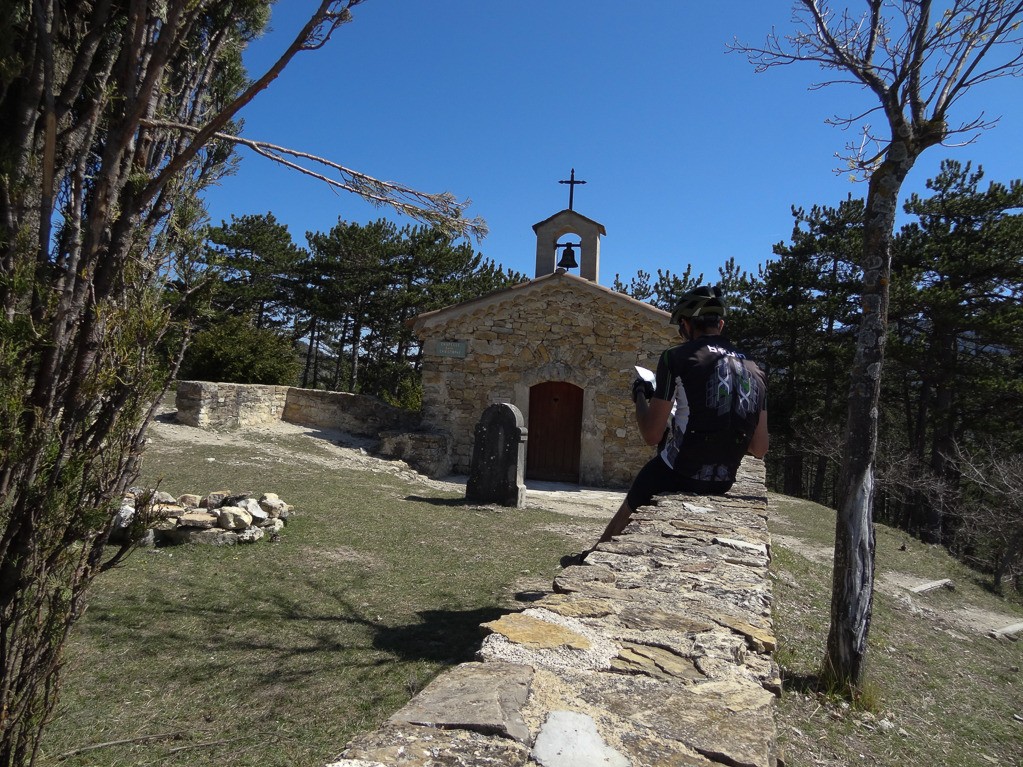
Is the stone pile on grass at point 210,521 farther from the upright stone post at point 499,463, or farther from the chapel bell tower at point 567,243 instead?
the chapel bell tower at point 567,243

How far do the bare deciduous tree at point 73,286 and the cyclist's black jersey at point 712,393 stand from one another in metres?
2.37

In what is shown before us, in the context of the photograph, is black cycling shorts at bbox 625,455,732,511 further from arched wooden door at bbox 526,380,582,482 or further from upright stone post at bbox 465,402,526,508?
A: arched wooden door at bbox 526,380,582,482

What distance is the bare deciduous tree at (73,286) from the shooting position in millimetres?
2443

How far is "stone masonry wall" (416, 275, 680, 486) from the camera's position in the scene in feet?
43.5

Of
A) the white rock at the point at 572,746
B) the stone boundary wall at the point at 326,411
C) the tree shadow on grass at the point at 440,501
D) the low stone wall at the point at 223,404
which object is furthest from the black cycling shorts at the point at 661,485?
the low stone wall at the point at 223,404

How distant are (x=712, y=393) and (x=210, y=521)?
480cm

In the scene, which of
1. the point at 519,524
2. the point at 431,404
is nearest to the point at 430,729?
the point at 519,524

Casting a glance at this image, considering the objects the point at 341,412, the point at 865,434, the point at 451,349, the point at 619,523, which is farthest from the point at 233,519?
the point at 341,412

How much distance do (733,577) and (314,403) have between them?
13.2 meters

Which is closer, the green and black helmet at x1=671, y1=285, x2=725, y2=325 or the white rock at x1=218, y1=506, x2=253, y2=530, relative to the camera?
the green and black helmet at x1=671, y1=285, x2=725, y2=325

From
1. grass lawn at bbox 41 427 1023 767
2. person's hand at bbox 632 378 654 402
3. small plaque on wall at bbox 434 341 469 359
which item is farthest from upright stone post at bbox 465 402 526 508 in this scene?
person's hand at bbox 632 378 654 402

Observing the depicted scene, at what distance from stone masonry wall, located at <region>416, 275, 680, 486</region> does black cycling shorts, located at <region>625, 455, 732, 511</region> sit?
29.8 ft

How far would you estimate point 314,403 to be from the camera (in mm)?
14883

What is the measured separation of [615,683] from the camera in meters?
1.75
